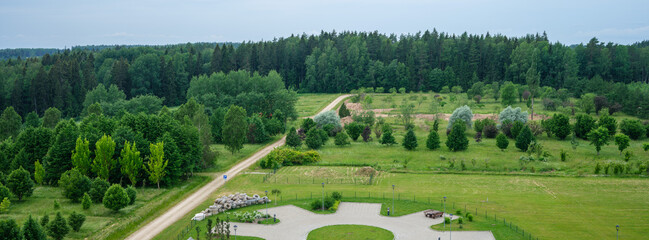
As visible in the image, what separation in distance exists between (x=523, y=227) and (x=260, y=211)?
24.6m

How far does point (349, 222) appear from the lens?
1908 inches

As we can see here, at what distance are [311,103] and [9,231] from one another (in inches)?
4104

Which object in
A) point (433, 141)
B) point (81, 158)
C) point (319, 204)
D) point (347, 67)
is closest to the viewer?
point (319, 204)

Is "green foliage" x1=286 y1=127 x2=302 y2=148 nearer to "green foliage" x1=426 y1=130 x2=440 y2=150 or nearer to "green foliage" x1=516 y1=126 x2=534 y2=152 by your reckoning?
"green foliage" x1=426 y1=130 x2=440 y2=150

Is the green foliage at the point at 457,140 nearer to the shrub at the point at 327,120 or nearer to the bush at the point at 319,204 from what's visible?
the shrub at the point at 327,120

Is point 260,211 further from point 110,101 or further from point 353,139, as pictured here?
point 110,101

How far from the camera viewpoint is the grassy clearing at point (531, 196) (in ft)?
154

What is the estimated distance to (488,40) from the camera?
6585 inches

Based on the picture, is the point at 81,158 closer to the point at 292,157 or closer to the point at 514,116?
the point at 292,157

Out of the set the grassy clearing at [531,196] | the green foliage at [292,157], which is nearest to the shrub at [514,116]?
the grassy clearing at [531,196]

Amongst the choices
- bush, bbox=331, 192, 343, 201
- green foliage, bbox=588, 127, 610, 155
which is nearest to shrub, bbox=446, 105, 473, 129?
green foliage, bbox=588, 127, 610, 155

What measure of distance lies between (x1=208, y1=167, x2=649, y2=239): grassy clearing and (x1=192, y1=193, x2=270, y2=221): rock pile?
12.7ft

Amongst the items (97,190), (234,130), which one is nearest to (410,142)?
(234,130)

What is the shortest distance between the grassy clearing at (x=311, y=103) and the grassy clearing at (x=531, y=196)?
175ft
